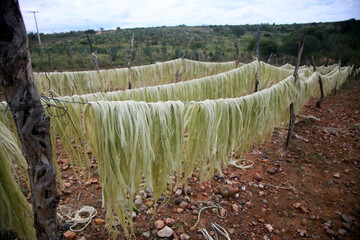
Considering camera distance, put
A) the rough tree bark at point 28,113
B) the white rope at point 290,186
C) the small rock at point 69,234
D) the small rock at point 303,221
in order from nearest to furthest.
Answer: the rough tree bark at point 28,113 → the small rock at point 69,234 → the small rock at point 303,221 → the white rope at point 290,186

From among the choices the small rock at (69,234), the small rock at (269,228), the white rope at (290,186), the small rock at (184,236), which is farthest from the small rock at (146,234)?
the white rope at (290,186)

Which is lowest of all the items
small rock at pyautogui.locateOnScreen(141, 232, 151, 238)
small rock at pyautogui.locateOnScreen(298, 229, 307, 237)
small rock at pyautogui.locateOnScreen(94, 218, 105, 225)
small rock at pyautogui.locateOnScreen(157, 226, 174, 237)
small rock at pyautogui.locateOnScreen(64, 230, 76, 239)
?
small rock at pyautogui.locateOnScreen(298, 229, 307, 237)

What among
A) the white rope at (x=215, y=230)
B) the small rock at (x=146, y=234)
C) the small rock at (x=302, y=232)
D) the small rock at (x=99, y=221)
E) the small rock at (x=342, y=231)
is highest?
the small rock at (x=99, y=221)

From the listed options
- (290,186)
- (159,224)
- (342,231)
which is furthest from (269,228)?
(159,224)

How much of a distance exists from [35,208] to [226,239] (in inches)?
73.8

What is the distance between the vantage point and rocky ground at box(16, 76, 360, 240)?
7.18 ft

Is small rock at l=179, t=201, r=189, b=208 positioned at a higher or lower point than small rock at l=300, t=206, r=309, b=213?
higher

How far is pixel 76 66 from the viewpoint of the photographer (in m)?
13.1

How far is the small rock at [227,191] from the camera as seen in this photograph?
8.73 ft

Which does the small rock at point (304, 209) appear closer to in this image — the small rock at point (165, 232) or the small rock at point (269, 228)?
the small rock at point (269, 228)

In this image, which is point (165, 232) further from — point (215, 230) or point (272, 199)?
point (272, 199)

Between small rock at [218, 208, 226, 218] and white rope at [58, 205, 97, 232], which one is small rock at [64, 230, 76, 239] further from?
small rock at [218, 208, 226, 218]

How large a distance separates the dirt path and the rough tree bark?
3.25ft

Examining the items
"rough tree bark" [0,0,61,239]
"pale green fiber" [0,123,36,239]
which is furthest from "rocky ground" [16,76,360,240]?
"rough tree bark" [0,0,61,239]
